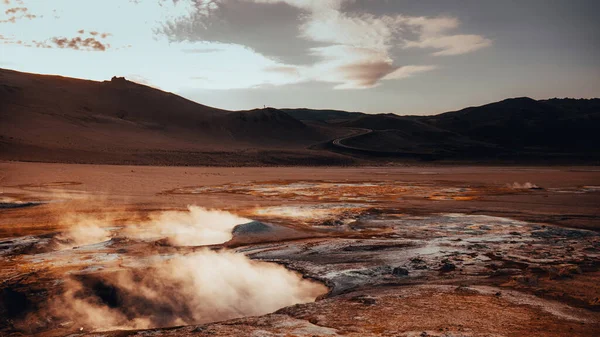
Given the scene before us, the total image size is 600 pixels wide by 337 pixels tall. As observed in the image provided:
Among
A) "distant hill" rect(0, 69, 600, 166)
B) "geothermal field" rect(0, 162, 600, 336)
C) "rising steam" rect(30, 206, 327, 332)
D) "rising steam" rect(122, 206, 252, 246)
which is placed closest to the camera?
"geothermal field" rect(0, 162, 600, 336)

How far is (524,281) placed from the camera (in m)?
5.73

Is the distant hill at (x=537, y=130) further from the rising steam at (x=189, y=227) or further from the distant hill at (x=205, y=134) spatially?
the rising steam at (x=189, y=227)

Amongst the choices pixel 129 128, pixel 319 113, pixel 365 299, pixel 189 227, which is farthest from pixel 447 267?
pixel 319 113

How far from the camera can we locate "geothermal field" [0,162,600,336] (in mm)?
4516

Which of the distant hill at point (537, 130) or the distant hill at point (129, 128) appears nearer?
the distant hill at point (129, 128)

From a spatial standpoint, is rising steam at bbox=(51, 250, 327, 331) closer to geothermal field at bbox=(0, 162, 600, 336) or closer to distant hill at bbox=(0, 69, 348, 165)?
geothermal field at bbox=(0, 162, 600, 336)

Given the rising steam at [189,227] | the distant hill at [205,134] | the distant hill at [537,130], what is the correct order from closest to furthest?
the rising steam at [189,227], the distant hill at [205,134], the distant hill at [537,130]

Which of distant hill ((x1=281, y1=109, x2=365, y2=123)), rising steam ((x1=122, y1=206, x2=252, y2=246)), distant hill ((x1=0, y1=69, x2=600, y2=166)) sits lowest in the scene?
rising steam ((x1=122, y1=206, x2=252, y2=246))

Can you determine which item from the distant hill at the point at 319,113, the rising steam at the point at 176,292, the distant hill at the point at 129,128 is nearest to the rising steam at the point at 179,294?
the rising steam at the point at 176,292

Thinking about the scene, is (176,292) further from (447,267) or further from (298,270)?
(447,267)

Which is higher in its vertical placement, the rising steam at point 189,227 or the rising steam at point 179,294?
the rising steam at point 189,227

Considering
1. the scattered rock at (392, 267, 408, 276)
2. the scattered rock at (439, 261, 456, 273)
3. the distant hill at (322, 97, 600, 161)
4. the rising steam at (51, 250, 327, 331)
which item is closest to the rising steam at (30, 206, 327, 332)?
the rising steam at (51, 250, 327, 331)

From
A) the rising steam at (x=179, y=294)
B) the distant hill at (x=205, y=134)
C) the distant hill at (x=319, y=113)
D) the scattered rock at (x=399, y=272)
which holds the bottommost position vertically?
the rising steam at (x=179, y=294)

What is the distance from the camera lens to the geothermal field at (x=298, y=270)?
Answer: 14.8ft
